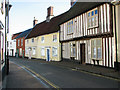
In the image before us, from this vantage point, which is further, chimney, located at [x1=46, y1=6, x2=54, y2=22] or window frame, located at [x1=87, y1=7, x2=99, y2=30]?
chimney, located at [x1=46, y1=6, x2=54, y2=22]

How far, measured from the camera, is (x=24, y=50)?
39.0 meters

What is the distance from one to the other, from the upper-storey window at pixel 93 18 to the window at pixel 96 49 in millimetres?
1759

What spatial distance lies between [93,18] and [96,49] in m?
3.50

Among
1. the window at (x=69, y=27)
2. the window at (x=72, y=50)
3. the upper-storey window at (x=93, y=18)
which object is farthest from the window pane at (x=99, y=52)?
the window at (x=69, y=27)

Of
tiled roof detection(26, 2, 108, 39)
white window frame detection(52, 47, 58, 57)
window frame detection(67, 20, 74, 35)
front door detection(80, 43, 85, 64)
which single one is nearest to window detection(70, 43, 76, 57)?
front door detection(80, 43, 85, 64)

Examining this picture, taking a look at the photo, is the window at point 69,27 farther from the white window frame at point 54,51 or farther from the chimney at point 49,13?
the chimney at point 49,13

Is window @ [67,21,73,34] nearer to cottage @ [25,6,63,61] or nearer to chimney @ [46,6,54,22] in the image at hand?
cottage @ [25,6,63,61]

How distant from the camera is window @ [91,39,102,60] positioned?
13.4 metres

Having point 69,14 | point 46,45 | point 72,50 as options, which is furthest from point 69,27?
point 46,45

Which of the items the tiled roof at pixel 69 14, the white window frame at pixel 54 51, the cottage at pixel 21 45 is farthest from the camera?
the cottage at pixel 21 45

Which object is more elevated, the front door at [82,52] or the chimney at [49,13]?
the chimney at [49,13]

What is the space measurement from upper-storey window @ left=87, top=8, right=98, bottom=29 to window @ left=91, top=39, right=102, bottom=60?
69.2 inches

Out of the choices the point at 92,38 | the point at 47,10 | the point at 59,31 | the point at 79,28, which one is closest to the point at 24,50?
the point at 47,10

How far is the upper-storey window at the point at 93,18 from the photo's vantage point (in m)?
14.1
